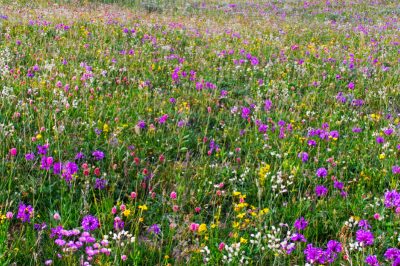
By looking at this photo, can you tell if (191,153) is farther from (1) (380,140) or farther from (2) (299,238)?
(1) (380,140)

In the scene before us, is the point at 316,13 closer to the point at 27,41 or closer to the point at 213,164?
the point at 27,41

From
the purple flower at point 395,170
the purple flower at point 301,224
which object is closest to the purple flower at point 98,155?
the purple flower at point 301,224

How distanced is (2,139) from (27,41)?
4.40 metres

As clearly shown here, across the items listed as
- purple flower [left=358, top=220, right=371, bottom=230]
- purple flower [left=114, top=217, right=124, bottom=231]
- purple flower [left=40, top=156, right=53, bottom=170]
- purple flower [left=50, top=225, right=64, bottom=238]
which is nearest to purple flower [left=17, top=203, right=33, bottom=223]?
purple flower [left=50, top=225, right=64, bottom=238]

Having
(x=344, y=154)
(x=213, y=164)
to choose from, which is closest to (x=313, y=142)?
(x=344, y=154)

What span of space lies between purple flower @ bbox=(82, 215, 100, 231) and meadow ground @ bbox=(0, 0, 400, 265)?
0.04 feet

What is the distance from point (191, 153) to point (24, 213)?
81.9 inches

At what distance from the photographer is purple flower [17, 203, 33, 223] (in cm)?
328

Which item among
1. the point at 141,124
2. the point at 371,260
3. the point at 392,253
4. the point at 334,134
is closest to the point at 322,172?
the point at 334,134

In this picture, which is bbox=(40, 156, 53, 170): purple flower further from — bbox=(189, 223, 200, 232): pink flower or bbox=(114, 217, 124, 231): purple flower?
bbox=(189, 223, 200, 232): pink flower

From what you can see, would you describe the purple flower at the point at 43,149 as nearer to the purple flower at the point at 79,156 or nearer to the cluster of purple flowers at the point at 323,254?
the purple flower at the point at 79,156

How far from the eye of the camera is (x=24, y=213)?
131 inches

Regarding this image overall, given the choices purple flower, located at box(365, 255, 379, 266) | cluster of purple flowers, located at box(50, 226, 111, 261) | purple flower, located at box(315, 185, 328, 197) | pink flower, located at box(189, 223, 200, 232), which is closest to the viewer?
cluster of purple flowers, located at box(50, 226, 111, 261)

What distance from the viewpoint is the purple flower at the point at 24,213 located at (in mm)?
3280
